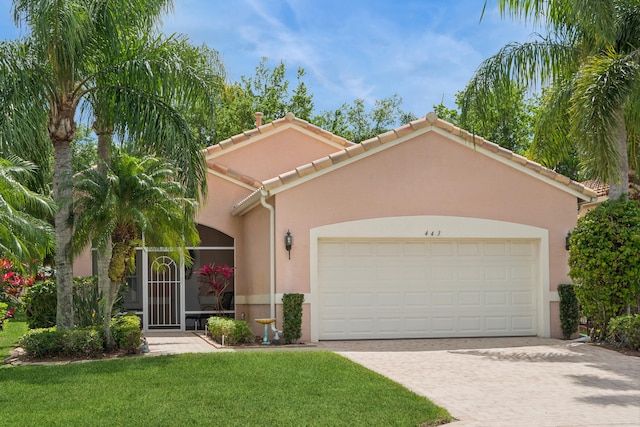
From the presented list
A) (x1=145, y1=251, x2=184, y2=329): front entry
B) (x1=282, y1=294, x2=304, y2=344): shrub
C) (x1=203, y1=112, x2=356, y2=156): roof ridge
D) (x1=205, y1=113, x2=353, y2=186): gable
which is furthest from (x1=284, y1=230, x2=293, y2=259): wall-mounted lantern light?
(x1=203, y1=112, x2=356, y2=156): roof ridge

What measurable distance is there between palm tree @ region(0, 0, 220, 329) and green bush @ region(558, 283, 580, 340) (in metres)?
7.95

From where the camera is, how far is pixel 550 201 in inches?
666

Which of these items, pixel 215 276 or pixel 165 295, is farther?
pixel 165 295

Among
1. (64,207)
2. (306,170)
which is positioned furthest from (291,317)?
(64,207)

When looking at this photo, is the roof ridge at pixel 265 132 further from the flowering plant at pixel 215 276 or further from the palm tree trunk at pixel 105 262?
the palm tree trunk at pixel 105 262

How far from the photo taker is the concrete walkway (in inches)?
342

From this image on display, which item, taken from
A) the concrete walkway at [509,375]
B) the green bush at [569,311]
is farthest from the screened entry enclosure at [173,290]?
the green bush at [569,311]

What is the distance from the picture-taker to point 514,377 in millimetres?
11312

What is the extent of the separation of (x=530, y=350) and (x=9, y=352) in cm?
990

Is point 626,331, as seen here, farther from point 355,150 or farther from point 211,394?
point 211,394

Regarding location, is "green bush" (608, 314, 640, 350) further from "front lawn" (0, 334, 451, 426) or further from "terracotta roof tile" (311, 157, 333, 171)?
"terracotta roof tile" (311, 157, 333, 171)

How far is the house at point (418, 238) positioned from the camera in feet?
52.2

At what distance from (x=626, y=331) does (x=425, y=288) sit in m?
4.23

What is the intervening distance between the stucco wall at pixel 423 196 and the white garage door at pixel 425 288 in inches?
21.5
